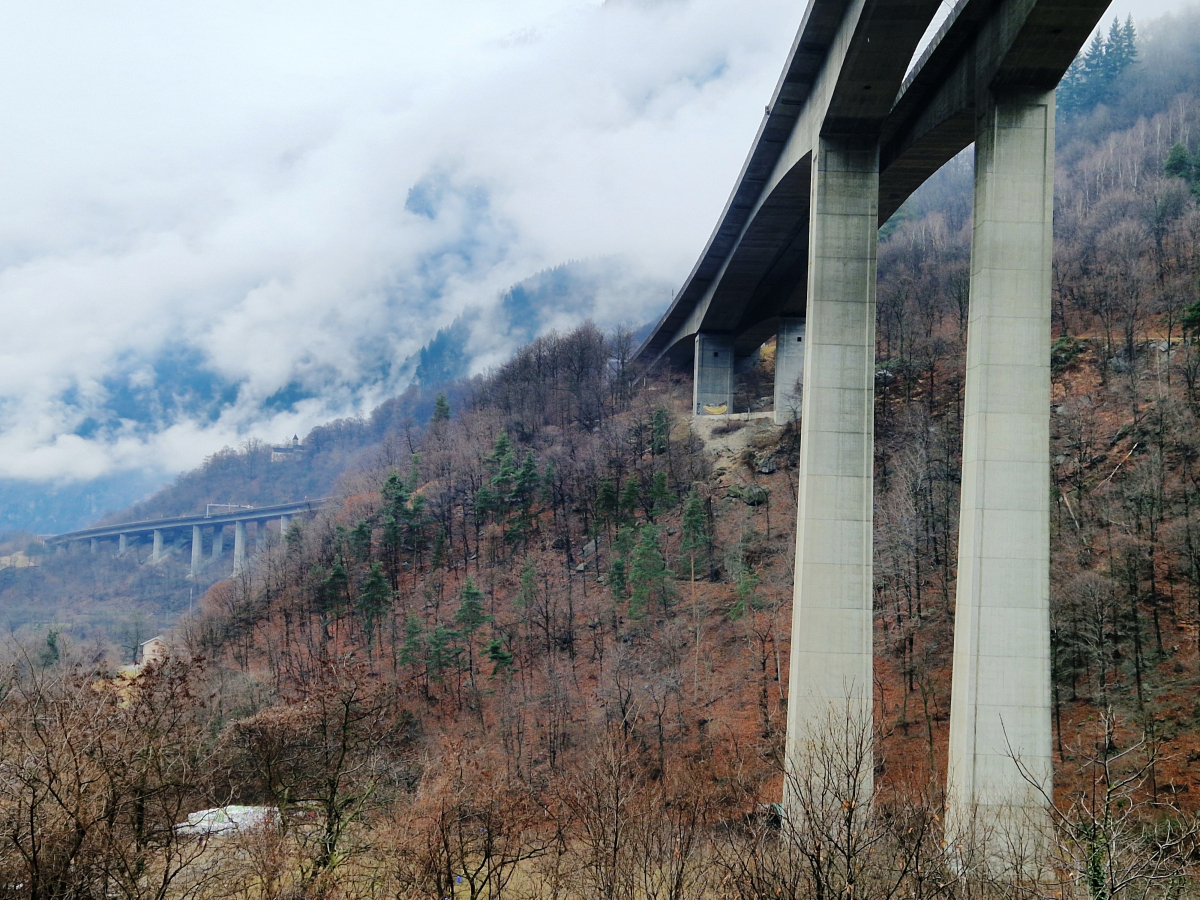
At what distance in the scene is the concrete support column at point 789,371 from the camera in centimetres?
4712

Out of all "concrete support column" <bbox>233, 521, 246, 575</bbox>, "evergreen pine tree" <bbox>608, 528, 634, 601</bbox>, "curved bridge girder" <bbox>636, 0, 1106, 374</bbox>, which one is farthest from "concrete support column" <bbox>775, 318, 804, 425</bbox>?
"concrete support column" <bbox>233, 521, 246, 575</bbox>

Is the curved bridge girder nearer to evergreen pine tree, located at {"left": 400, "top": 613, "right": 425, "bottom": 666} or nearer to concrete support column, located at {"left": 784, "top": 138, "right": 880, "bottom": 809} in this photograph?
concrete support column, located at {"left": 784, "top": 138, "right": 880, "bottom": 809}

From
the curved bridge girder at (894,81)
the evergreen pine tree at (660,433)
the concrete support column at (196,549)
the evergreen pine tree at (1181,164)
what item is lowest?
the concrete support column at (196,549)

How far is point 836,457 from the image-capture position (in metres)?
21.8

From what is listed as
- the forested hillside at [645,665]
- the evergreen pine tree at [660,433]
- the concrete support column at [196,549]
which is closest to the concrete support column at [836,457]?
the forested hillside at [645,665]

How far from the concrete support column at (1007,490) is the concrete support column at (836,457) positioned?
9.11 ft

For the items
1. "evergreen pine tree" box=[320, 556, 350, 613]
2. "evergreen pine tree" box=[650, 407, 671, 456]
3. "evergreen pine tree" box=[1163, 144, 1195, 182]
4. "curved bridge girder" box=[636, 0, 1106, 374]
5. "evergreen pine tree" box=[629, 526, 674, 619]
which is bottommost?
"evergreen pine tree" box=[320, 556, 350, 613]

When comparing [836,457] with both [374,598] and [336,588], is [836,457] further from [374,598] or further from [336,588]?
[336,588]

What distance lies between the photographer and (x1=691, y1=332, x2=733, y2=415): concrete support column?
52.3 m

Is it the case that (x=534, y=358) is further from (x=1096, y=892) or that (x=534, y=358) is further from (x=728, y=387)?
(x=1096, y=892)

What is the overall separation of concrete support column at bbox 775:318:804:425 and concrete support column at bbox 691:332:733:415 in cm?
506

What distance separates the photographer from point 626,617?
39.0 meters

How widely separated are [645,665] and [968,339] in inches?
782

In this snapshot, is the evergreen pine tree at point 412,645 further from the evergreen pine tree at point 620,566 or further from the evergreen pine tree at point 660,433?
the evergreen pine tree at point 660,433
